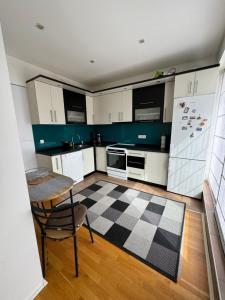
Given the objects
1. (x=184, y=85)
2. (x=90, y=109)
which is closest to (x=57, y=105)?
(x=90, y=109)

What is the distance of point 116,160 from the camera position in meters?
3.37

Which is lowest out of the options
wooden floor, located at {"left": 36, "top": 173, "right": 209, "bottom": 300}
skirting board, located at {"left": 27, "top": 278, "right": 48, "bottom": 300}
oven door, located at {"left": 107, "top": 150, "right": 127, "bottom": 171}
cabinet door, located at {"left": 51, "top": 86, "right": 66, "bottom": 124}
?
wooden floor, located at {"left": 36, "top": 173, "right": 209, "bottom": 300}

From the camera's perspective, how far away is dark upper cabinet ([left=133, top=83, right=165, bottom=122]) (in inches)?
109

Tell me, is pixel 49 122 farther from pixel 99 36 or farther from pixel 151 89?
pixel 151 89

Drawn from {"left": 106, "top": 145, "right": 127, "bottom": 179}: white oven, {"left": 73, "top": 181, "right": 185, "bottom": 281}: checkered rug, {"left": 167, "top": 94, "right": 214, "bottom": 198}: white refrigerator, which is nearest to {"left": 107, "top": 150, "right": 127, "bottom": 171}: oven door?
{"left": 106, "top": 145, "right": 127, "bottom": 179}: white oven

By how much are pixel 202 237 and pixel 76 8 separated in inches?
122

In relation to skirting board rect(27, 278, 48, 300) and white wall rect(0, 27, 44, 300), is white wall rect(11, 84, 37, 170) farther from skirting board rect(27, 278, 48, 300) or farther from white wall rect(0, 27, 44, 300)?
skirting board rect(27, 278, 48, 300)

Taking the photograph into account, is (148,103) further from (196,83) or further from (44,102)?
(44,102)

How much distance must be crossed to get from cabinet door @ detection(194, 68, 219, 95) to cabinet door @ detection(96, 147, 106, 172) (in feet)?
8.02

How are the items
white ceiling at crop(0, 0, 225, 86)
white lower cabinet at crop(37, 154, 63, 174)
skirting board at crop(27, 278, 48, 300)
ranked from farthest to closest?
white lower cabinet at crop(37, 154, 63, 174) → white ceiling at crop(0, 0, 225, 86) → skirting board at crop(27, 278, 48, 300)

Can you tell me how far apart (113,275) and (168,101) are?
2.90 m

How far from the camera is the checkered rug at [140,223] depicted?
4.79 ft

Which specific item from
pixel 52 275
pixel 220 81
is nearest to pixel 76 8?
pixel 220 81

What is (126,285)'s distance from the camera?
119 centimetres
